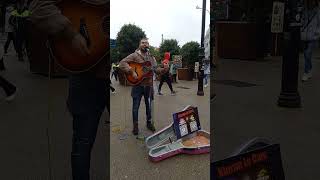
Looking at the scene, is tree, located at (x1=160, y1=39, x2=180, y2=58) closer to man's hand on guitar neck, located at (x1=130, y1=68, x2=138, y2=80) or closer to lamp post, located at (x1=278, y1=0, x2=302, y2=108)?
man's hand on guitar neck, located at (x1=130, y1=68, x2=138, y2=80)

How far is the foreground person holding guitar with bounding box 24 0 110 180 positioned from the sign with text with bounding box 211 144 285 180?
1.87 ft

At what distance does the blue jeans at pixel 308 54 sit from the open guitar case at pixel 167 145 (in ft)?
1.80

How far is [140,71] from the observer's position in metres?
1.80

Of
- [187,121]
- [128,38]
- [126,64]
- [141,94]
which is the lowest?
[187,121]

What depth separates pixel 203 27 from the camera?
5.96ft

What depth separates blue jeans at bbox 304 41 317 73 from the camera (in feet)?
6.64

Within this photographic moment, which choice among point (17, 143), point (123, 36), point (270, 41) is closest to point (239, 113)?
point (270, 41)

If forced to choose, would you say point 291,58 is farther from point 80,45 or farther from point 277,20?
point 80,45

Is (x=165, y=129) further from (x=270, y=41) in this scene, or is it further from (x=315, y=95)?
(x=315, y=95)

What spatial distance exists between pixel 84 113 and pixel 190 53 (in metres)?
0.50

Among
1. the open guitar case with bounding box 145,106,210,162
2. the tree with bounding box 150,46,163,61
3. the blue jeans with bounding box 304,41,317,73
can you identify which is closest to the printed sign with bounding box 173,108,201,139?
the open guitar case with bounding box 145,106,210,162

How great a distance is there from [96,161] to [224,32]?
773 mm

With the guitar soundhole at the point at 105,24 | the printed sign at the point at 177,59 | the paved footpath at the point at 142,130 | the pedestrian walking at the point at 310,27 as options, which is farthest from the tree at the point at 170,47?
the pedestrian walking at the point at 310,27

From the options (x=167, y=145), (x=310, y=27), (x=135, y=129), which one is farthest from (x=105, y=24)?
(x=310, y=27)
